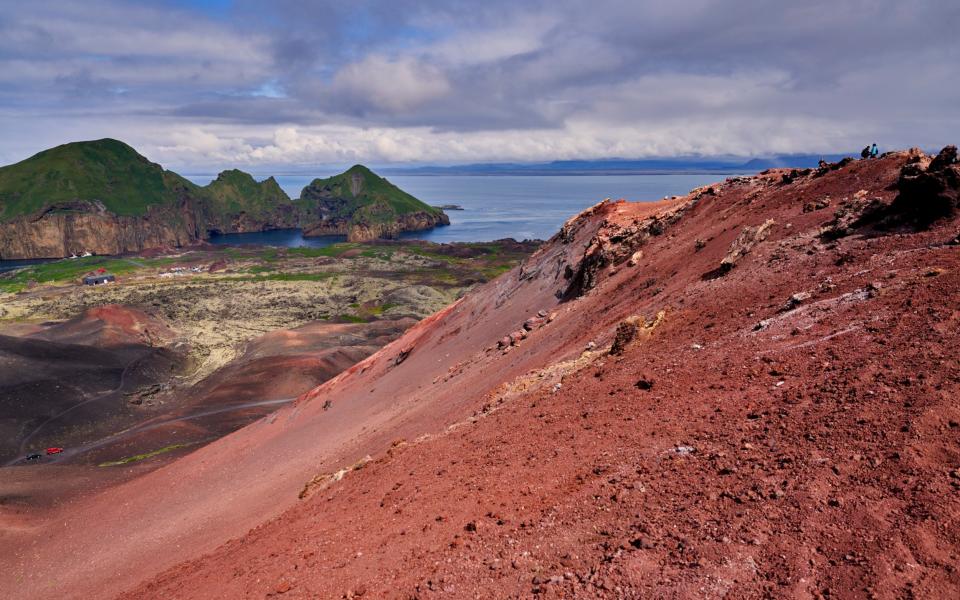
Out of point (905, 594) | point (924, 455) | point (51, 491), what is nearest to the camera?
point (905, 594)

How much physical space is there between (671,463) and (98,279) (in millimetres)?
153911

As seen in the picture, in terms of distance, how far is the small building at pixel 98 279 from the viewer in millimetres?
131000

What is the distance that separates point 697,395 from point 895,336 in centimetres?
372

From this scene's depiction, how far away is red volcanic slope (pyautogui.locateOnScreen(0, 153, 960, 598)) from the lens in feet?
24.6

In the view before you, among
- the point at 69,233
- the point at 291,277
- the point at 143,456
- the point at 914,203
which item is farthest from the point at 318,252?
the point at 914,203

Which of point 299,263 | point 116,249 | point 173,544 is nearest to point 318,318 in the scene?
point 299,263

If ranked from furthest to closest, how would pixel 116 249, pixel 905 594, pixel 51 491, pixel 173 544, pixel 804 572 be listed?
pixel 116 249
pixel 51 491
pixel 173 544
pixel 804 572
pixel 905 594

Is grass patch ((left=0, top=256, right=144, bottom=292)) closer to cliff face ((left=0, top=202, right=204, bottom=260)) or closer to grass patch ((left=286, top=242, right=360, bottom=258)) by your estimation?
cliff face ((left=0, top=202, right=204, bottom=260))

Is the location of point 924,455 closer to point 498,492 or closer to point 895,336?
point 895,336

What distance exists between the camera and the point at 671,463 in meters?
9.75

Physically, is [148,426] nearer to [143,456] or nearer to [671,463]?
[143,456]

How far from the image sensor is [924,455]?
7801mm

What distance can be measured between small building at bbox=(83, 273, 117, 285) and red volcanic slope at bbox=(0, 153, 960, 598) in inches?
5036

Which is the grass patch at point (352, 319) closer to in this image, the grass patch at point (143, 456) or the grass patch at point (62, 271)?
the grass patch at point (143, 456)
